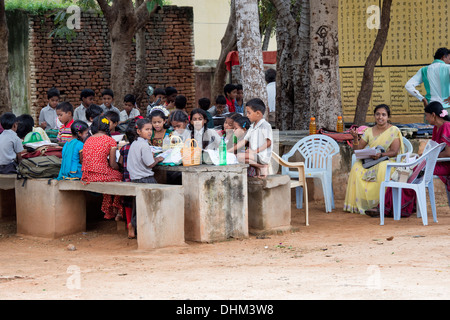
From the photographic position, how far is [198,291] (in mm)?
5629

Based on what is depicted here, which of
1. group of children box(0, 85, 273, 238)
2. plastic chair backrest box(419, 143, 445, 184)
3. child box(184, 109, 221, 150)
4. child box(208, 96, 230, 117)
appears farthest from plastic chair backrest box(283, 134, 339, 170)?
child box(208, 96, 230, 117)

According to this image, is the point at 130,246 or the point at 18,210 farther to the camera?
the point at 18,210

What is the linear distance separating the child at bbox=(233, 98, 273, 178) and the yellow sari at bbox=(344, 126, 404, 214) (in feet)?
6.19

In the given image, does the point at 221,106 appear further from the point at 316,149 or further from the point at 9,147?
the point at 9,147

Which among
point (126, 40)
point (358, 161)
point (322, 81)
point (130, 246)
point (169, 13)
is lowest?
point (130, 246)

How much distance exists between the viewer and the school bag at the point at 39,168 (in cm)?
898

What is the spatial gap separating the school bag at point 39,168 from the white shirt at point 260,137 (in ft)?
7.52

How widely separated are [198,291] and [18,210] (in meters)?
4.36

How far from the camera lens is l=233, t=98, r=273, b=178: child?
28.0 ft

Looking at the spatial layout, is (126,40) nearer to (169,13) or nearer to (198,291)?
(169,13)

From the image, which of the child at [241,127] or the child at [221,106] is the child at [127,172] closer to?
the child at [241,127]

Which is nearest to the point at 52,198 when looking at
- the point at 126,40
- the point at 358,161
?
the point at 358,161

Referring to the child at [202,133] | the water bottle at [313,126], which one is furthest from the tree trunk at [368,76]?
the child at [202,133]

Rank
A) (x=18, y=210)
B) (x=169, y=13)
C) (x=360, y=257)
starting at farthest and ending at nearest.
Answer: (x=169, y=13)
(x=18, y=210)
(x=360, y=257)
